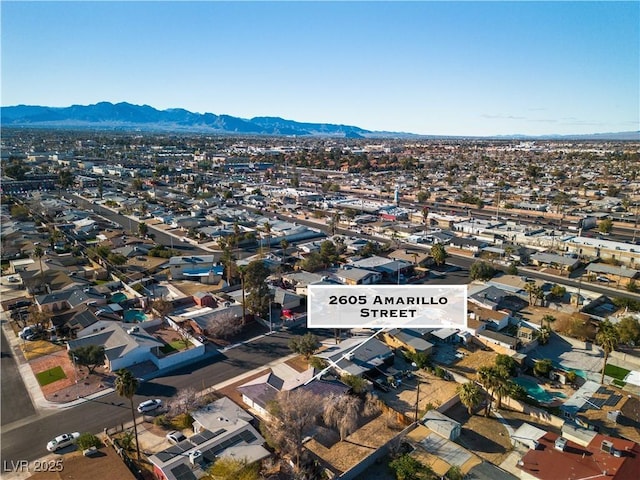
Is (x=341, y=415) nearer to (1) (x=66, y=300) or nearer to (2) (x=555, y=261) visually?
(1) (x=66, y=300)

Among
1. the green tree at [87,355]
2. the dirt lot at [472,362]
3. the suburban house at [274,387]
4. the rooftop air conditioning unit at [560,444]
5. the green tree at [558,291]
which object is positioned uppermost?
the green tree at [558,291]

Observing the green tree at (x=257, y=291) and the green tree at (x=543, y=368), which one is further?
the green tree at (x=257, y=291)

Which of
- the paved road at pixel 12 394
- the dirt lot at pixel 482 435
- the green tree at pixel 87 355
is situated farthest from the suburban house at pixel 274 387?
the paved road at pixel 12 394

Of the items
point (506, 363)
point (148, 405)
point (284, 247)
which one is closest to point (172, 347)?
point (148, 405)

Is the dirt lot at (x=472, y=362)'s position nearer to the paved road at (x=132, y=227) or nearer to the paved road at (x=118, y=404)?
the paved road at (x=118, y=404)

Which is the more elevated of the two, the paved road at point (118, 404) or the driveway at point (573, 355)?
the driveway at point (573, 355)

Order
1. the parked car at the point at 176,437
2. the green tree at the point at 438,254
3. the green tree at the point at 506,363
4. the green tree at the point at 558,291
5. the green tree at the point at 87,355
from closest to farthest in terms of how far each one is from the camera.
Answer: the parked car at the point at 176,437 < the green tree at the point at 506,363 < the green tree at the point at 87,355 < the green tree at the point at 558,291 < the green tree at the point at 438,254

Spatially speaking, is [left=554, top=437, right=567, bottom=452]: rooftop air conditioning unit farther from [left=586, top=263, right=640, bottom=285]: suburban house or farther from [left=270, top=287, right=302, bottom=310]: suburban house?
[left=586, top=263, right=640, bottom=285]: suburban house
